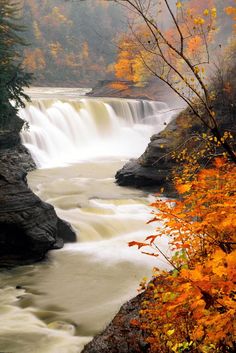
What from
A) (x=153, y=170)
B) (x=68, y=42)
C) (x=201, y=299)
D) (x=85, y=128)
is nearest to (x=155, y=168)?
(x=153, y=170)

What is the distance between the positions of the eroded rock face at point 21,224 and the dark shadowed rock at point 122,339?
5236mm

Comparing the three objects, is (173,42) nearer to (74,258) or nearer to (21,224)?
(21,224)

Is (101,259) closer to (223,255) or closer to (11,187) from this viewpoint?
(11,187)

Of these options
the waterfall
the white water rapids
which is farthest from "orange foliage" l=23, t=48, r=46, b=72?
the white water rapids

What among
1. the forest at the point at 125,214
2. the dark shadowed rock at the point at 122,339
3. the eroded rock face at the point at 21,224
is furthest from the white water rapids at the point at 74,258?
the dark shadowed rock at the point at 122,339

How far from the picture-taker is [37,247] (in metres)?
10.1

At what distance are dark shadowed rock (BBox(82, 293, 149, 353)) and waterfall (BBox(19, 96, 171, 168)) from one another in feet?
60.4

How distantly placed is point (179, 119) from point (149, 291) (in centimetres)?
1267

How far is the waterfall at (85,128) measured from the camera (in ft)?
83.2

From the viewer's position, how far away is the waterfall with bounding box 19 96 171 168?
83.2 ft

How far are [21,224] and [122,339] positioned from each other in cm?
592

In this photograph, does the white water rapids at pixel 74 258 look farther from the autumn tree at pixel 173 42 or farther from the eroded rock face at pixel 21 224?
the autumn tree at pixel 173 42

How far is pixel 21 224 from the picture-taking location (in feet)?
32.7

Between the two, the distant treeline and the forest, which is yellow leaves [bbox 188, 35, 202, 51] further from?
the distant treeline
